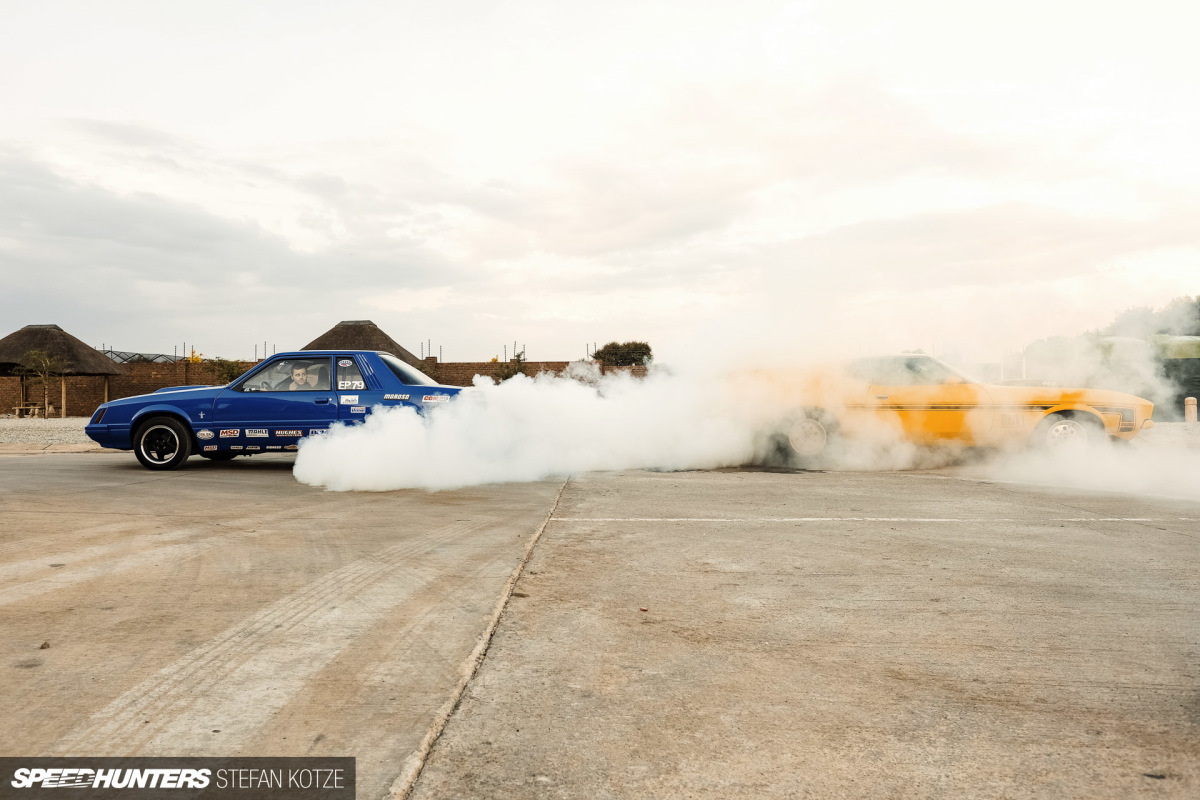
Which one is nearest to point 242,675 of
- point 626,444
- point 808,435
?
point 626,444

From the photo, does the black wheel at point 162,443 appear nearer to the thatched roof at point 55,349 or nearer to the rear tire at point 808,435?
the rear tire at point 808,435

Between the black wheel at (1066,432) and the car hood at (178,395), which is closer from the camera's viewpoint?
the car hood at (178,395)

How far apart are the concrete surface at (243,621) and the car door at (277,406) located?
260 cm

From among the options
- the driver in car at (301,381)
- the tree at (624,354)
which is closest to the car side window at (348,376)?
the driver in car at (301,381)

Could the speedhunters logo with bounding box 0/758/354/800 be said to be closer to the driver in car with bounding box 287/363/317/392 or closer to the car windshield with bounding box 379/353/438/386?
the car windshield with bounding box 379/353/438/386

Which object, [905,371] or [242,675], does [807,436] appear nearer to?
[905,371]

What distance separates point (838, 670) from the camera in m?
3.13

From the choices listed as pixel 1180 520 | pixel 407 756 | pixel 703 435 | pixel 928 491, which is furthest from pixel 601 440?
pixel 407 756

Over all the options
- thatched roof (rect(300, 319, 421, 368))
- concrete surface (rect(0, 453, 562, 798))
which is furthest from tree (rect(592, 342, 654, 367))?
concrete surface (rect(0, 453, 562, 798))

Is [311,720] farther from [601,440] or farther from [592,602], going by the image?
[601,440]

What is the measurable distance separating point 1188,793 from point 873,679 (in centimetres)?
104

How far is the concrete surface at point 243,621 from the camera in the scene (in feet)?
8.44

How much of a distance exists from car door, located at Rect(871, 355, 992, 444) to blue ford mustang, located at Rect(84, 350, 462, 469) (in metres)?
5.98

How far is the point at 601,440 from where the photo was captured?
11.0 m
